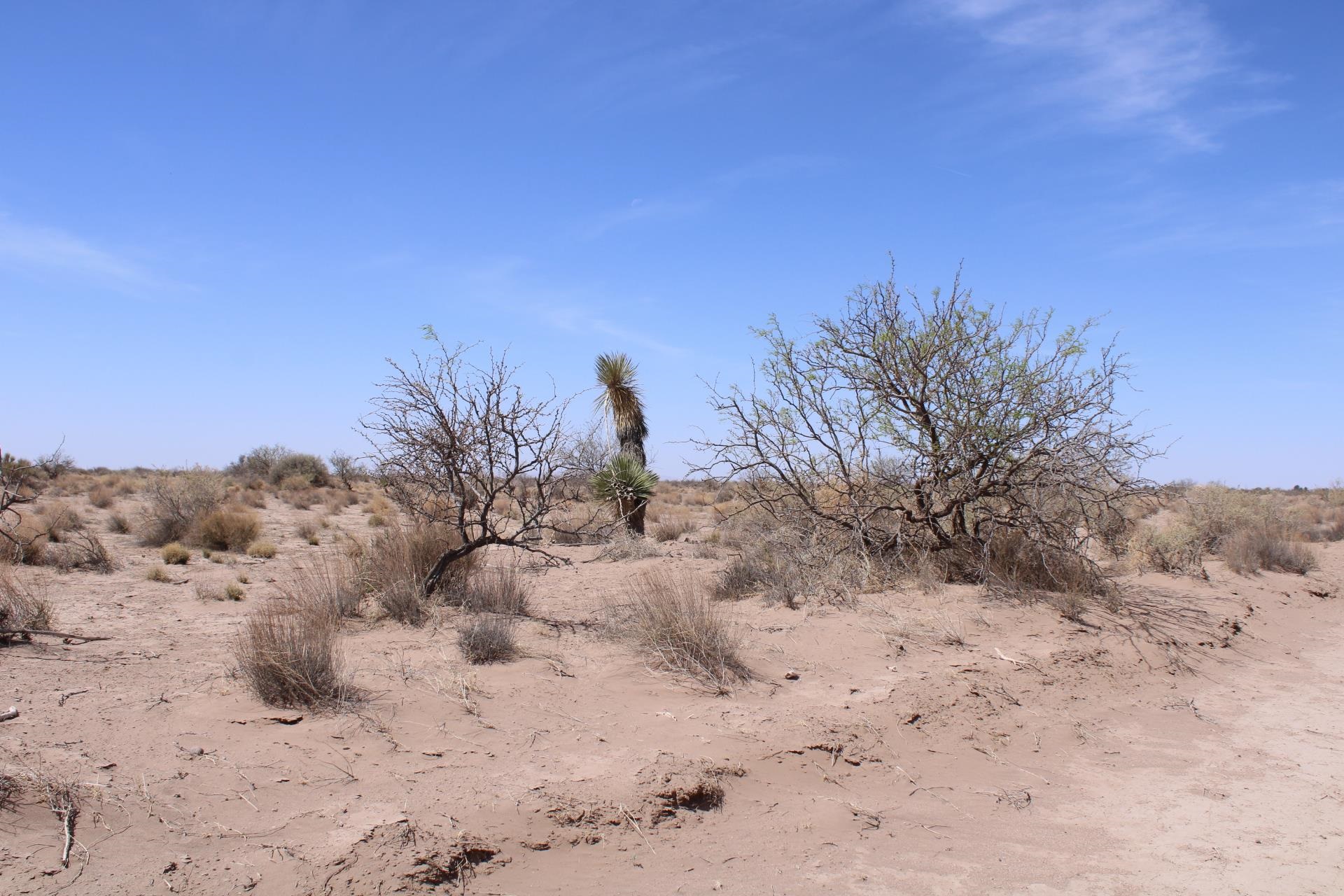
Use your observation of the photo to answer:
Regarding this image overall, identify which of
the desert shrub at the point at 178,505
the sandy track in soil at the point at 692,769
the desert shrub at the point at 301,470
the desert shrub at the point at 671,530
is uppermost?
the desert shrub at the point at 301,470

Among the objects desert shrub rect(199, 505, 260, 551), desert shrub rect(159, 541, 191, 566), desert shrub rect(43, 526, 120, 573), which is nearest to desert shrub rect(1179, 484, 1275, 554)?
desert shrub rect(159, 541, 191, 566)

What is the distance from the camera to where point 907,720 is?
7.15 metres

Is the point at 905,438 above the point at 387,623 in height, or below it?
above

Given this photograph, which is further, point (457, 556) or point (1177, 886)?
point (457, 556)

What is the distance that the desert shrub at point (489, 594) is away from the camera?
9906 millimetres

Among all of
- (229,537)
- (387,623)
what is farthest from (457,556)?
(229,537)

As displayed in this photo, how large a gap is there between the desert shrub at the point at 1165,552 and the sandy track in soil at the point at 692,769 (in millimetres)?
4764

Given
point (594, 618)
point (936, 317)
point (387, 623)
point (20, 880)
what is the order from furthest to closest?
point (936, 317)
point (594, 618)
point (387, 623)
point (20, 880)

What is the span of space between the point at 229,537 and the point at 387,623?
33.0ft

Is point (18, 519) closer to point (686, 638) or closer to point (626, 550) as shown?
point (626, 550)

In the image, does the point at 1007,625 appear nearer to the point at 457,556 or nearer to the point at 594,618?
the point at 594,618

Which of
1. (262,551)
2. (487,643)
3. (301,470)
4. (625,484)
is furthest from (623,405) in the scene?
(301,470)

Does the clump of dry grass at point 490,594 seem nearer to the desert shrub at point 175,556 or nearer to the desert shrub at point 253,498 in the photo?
the desert shrub at point 175,556

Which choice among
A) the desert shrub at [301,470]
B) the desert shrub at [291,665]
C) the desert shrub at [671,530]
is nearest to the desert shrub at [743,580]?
the desert shrub at [291,665]
